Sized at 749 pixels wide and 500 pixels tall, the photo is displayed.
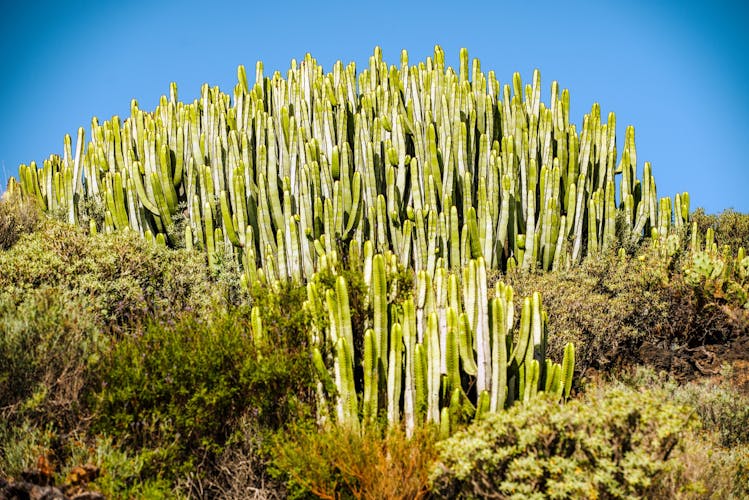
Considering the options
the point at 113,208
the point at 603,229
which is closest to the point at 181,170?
the point at 113,208

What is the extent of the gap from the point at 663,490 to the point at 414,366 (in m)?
2.31

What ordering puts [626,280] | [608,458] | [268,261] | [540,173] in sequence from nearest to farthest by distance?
[608,458] → [268,261] → [626,280] → [540,173]

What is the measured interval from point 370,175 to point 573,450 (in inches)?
271

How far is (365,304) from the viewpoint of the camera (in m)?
8.20

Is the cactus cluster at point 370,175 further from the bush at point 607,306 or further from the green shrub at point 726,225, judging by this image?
the green shrub at point 726,225

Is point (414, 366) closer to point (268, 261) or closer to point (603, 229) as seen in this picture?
point (268, 261)

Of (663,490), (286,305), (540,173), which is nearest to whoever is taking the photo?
(663,490)

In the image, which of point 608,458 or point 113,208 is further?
point 113,208

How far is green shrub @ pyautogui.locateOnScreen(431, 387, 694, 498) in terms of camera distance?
561cm

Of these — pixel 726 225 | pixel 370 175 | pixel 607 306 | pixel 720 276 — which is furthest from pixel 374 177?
pixel 726 225

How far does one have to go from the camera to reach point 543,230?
1198 cm

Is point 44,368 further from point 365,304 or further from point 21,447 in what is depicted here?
point 365,304

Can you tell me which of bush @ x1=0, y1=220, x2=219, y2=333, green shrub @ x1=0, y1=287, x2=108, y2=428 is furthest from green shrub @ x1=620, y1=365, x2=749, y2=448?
green shrub @ x1=0, y1=287, x2=108, y2=428

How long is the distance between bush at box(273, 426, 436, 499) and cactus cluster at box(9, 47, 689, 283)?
4539mm
